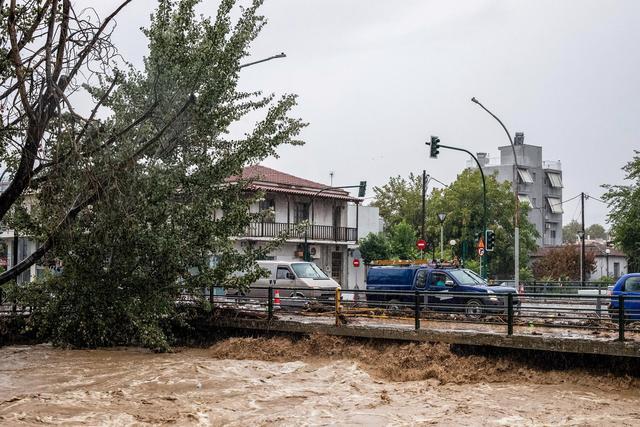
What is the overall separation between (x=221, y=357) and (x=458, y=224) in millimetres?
45562

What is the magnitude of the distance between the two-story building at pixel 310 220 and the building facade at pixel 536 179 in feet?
109

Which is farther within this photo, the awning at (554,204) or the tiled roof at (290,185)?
the awning at (554,204)

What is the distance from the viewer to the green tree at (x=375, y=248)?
5288 centimetres

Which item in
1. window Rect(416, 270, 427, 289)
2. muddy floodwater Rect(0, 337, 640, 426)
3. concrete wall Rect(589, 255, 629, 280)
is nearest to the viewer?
muddy floodwater Rect(0, 337, 640, 426)

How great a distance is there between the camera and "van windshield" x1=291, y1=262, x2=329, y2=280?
27.5 m

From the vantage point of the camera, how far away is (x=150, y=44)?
17891 mm

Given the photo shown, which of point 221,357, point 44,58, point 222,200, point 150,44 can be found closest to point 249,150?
point 222,200

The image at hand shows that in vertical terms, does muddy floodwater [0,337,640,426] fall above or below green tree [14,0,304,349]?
below

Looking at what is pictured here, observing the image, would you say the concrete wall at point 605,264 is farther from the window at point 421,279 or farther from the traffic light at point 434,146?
the window at point 421,279

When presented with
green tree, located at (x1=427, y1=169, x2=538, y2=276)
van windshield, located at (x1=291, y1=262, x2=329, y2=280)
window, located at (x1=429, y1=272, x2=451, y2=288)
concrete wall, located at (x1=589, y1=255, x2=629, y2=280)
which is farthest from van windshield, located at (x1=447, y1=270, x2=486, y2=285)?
concrete wall, located at (x1=589, y1=255, x2=629, y2=280)

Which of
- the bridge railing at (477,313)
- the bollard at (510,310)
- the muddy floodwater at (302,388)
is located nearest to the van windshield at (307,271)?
the bridge railing at (477,313)

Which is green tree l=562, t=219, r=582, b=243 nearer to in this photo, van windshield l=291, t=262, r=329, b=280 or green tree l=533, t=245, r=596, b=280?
Answer: green tree l=533, t=245, r=596, b=280

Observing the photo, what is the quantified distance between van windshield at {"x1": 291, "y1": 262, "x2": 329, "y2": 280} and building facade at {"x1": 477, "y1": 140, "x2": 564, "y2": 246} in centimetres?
5789

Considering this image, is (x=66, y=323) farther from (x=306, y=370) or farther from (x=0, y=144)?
(x=0, y=144)
